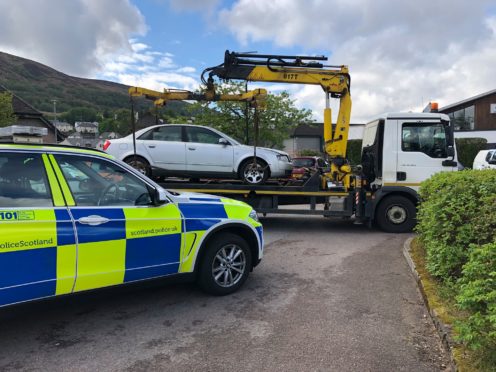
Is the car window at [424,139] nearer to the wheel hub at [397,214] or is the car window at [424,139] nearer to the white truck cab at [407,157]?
the white truck cab at [407,157]

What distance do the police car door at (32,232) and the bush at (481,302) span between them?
3.12 m

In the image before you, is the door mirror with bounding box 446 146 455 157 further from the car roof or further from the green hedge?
the car roof

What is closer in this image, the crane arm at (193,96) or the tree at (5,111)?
the crane arm at (193,96)

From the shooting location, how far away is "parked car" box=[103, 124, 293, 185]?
9.07 metres

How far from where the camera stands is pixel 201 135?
9.23 meters

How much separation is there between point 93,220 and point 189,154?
5.43 meters

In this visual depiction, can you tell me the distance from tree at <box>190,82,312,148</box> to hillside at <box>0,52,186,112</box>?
135 ft

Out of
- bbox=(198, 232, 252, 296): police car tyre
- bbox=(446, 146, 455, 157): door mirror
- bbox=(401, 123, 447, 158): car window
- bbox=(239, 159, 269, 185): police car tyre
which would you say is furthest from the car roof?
bbox=(446, 146, 455, 157): door mirror

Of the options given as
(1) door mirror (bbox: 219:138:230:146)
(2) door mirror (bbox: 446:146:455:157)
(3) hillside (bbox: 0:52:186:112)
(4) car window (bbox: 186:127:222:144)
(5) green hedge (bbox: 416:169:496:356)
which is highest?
(3) hillside (bbox: 0:52:186:112)

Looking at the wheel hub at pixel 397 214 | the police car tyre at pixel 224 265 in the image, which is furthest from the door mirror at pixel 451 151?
the police car tyre at pixel 224 265

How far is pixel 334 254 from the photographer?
722 centimetres

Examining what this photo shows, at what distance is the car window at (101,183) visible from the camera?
3.87 m

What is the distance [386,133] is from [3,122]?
81.5ft

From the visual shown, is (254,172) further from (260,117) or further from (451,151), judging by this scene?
(260,117)
